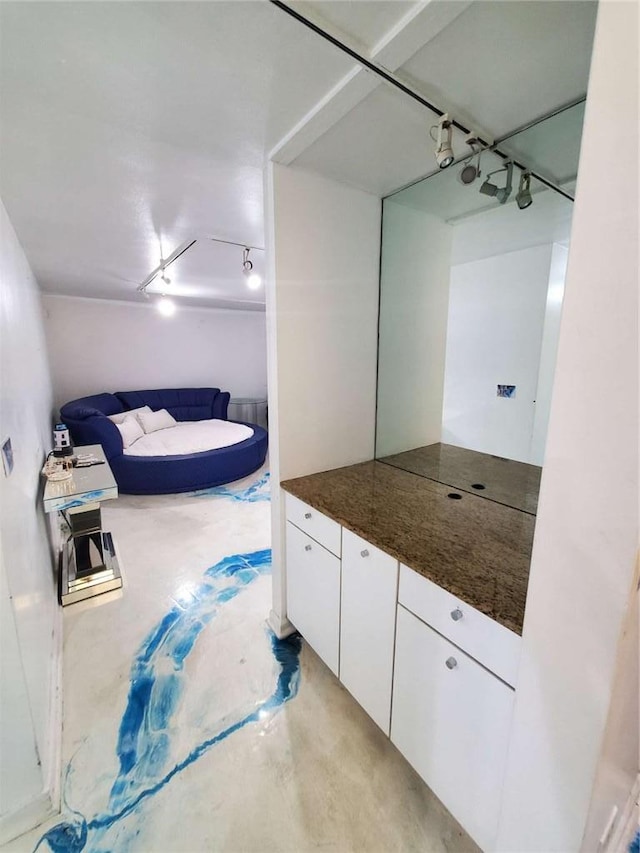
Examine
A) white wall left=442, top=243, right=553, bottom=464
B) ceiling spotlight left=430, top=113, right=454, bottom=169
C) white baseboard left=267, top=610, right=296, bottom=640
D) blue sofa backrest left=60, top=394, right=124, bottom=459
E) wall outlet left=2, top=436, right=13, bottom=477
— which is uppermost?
ceiling spotlight left=430, top=113, right=454, bottom=169

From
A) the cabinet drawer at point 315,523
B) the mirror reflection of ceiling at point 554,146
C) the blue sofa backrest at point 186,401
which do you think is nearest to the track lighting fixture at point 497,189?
the mirror reflection of ceiling at point 554,146

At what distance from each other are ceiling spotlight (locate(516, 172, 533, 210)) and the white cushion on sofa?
351 cm

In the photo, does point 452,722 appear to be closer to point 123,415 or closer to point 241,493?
point 241,493

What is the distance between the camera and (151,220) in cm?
214

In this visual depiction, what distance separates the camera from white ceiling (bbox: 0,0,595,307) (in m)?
0.83

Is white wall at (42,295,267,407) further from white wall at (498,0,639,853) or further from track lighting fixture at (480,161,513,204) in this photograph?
white wall at (498,0,639,853)

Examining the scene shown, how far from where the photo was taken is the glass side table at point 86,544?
2.00 m

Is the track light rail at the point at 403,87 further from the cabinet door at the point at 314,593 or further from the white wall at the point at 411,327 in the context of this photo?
the cabinet door at the point at 314,593

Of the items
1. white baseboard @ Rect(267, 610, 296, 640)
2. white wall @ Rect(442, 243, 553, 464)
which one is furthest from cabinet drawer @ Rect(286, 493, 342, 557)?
white wall @ Rect(442, 243, 553, 464)

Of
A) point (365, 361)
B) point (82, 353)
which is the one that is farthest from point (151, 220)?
point (82, 353)

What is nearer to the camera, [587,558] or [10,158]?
[587,558]

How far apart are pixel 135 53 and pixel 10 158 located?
987mm

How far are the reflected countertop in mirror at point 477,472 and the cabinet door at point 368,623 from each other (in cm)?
63

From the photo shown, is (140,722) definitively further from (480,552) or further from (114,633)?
(480,552)
